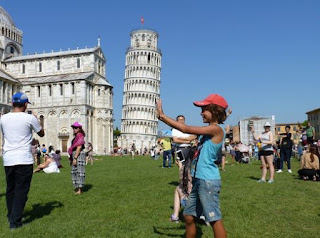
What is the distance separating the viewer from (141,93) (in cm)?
7975

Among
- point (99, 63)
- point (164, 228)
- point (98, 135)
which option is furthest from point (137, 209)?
point (99, 63)

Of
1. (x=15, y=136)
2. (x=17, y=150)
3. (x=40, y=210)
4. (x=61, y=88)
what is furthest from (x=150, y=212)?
(x=61, y=88)

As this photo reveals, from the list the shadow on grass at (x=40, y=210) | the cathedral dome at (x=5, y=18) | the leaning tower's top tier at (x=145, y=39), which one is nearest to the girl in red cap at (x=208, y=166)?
the shadow on grass at (x=40, y=210)

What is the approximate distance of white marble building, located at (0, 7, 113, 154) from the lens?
50.7 m

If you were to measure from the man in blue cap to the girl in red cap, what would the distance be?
8.94ft

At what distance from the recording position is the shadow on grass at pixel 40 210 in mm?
6045

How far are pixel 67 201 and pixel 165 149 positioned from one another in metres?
9.14

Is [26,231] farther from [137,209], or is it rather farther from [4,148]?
[137,209]

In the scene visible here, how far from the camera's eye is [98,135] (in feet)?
176

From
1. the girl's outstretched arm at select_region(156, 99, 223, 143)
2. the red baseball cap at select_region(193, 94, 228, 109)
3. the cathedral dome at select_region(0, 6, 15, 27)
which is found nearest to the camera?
the girl's outstretched arm at select_region(156, 99, 223, 143)

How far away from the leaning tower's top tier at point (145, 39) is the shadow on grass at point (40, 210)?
257 feet

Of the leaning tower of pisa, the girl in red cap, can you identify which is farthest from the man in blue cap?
the leaning tower of pisa

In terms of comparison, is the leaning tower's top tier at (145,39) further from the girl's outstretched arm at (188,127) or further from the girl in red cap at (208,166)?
the girl's outstretched arm at (188,127)

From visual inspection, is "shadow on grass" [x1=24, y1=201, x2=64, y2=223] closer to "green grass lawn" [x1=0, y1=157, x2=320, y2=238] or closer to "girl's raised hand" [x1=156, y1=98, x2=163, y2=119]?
"green grass lawn" [x1=0, y1=157, x2=320, y2=238]
